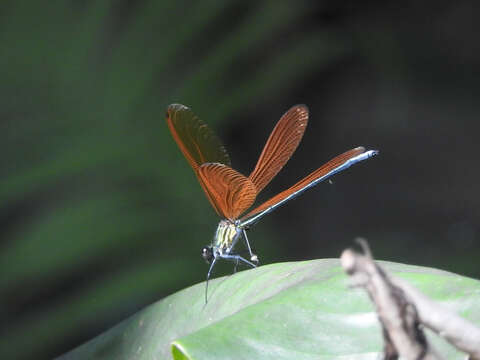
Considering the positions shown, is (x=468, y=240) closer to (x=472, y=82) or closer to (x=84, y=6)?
(x=472, y=82)

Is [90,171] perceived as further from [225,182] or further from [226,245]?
[225,182]

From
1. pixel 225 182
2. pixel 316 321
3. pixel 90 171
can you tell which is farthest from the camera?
pixel 90 171

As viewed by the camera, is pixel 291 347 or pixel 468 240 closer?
pixel 291 347

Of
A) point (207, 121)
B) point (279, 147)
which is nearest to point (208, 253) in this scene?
point (279, 147)

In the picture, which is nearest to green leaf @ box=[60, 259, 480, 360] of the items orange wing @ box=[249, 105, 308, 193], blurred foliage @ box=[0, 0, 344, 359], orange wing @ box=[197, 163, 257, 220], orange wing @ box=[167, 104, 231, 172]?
orange wing @ box=[197, 163, 257, 220]

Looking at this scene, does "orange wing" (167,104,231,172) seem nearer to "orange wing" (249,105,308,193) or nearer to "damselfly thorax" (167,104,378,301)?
"damselfly thorax" (167,104,378,301)

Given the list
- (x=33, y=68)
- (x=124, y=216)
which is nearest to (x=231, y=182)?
(x=124, y=216)

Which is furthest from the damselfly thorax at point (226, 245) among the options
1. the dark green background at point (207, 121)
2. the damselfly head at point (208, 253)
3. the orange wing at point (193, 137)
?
the dark green background at point (207, 121)

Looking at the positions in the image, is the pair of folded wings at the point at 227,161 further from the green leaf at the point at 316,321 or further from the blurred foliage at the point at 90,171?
the blurred foliage at the point at 90,171
